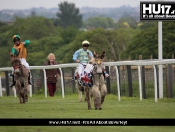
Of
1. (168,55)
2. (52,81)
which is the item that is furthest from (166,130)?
(168,55)

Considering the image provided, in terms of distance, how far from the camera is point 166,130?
39.1 feet

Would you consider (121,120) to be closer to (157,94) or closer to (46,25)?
(157,94)

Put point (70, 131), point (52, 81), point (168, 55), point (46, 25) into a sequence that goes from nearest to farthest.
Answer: point (70, 131) → point (52, 81) → point (168, 55) → point (46, 25)

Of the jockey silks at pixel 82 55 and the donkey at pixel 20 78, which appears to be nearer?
the donkey at pixel 20 78

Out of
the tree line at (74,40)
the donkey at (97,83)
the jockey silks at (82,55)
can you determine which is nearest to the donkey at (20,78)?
the jockey silks at (82,55)

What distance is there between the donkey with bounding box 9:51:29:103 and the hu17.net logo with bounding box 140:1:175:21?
352 centimetres

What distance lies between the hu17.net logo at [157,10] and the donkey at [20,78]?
3518 mm

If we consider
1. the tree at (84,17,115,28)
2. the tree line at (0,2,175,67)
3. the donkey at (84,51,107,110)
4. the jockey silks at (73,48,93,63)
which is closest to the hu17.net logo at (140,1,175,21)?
the jockey silks at (73,48,93,63)

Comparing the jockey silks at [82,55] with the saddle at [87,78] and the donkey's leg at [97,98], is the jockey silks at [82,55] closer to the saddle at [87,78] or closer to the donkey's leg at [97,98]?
the saddle at [87,78]

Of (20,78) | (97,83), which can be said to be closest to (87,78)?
(97,83)

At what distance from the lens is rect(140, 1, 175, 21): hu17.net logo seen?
18.7m

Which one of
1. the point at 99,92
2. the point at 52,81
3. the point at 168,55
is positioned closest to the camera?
the point at 99,92

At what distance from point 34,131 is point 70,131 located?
0.63 meters

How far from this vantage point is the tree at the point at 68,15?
509 feet
